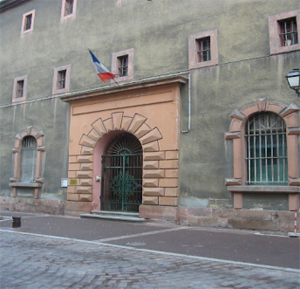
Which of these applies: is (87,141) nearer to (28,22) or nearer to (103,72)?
(103,72)

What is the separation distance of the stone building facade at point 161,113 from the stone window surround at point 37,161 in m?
0.06

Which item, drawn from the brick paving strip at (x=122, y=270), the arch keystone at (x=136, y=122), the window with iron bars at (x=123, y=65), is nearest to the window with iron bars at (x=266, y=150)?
the arch keystone at (x=136, y=122)

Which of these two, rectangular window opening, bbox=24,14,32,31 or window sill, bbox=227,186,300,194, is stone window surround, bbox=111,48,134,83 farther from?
rectangular window opening, bbox=24,14,32,31

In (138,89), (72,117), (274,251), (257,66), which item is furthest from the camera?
(72,117)

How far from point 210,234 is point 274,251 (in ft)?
9.14

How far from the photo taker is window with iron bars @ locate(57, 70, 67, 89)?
17703 millimetres

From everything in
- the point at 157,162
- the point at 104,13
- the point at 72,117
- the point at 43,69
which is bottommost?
the point at 157,162

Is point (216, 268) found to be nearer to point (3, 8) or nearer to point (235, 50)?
point (235, 50)

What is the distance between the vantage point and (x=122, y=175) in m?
15.2

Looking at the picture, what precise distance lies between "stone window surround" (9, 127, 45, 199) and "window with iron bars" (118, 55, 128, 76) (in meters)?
5.02

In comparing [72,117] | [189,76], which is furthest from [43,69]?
[189,76]

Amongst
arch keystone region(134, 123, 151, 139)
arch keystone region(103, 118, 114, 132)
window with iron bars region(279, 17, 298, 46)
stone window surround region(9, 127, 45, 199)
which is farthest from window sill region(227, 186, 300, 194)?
stone window surround region(9, 127, 45, 199)

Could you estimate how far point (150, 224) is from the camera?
13.2 metres

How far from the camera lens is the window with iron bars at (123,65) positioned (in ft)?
51.0
